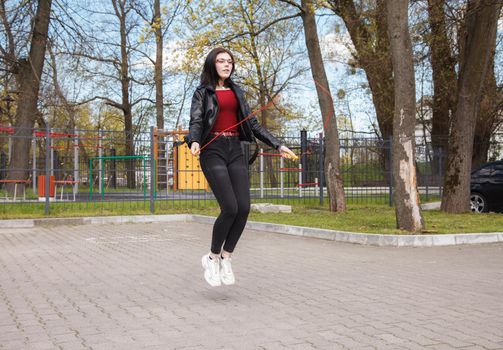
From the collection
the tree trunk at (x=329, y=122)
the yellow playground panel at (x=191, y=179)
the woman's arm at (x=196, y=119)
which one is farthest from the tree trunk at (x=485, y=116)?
the woman's arm at (x=196, y=119)

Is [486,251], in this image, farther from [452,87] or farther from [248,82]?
[248,82]

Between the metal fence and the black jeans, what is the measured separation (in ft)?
35.3

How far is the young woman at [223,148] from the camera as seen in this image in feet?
17.0

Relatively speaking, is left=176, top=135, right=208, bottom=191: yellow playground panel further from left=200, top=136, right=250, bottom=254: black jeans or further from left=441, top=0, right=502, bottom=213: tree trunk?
left=200, top=136, right=250, bottom=254: black jeans

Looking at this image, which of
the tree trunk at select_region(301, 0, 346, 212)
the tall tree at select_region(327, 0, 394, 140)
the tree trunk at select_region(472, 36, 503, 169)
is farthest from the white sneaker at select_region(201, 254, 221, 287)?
the tree trunk at select_region(472, 36, 503, 169)

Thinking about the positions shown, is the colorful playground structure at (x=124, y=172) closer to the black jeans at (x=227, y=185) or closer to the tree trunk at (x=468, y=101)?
the tree trunk at (x=468, y=101)

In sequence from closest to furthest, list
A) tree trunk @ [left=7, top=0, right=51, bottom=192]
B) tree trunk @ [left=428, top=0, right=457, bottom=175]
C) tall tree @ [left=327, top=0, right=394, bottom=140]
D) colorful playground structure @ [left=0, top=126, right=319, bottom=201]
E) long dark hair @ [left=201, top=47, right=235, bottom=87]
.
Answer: long dark hair @ [left=201, top=47, right=235, bottom=87]
tree trunk @ [left=428, top=0, right=457, bottom=175]
colorful playground structure @ [left=0, top=126, right=319, bottom=201]
tall tree @ [left=327, top=0, right=394, bottom=140]
tree trunk @ [left=7, top=0, right=51, bottom=192]

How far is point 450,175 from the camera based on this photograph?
1469 cm

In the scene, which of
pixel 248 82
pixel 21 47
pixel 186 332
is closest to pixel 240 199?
pixel 186 332

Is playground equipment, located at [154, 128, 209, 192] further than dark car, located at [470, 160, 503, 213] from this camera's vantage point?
Yes

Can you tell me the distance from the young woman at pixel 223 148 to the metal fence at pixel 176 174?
1063 centimetres

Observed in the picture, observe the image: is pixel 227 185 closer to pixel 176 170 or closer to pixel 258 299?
pixel 258 299

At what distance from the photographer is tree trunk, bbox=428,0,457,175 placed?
15914 mm

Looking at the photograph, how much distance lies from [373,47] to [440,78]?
2.46 m
